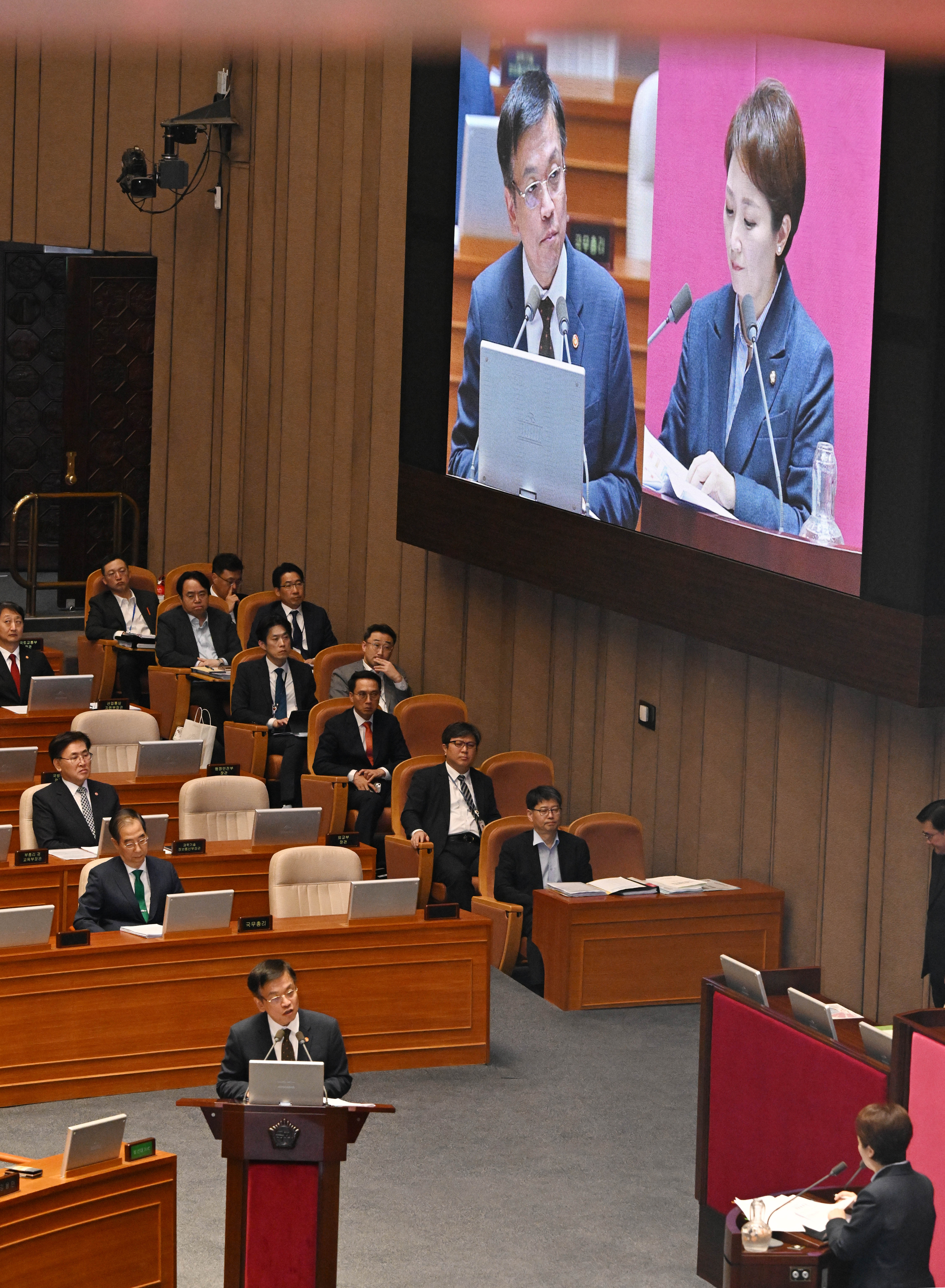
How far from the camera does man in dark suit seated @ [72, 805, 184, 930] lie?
6492 millimetres

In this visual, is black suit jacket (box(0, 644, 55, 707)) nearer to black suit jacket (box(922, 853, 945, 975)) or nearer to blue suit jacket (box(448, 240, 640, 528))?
blue suit jacket (box(448, 240, 640, 528))

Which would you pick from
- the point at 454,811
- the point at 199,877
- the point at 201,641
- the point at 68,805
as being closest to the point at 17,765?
the point at 68,805

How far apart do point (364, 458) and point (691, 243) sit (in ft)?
13.7

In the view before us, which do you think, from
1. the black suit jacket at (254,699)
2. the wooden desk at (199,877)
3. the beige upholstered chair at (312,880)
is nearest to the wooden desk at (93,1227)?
the beige upholstered chair at (312,880)

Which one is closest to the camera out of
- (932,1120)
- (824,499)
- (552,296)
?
(932,1120)

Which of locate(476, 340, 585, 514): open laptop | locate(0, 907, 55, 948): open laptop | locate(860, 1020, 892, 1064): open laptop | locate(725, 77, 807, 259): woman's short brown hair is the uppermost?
locate(725, 77, 807, 259): woman's short brown hair

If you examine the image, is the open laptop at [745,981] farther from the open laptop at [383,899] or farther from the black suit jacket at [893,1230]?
the open laptop at [383,899]

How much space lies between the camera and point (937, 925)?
624cm

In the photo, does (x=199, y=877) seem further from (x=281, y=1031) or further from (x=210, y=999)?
(x=281, y=1031)

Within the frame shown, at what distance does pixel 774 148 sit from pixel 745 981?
12.0ft

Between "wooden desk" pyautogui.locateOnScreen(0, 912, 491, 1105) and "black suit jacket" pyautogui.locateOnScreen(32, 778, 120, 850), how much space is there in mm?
1098

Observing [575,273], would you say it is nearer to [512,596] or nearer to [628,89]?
[628,89]

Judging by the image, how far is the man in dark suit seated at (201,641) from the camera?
34.0 ft

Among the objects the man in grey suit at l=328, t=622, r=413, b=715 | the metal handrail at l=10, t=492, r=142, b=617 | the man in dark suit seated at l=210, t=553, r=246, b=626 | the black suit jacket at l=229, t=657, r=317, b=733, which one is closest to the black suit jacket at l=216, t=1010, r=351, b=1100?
the man in grey suit at l=328, t=622, r=413, b=715
